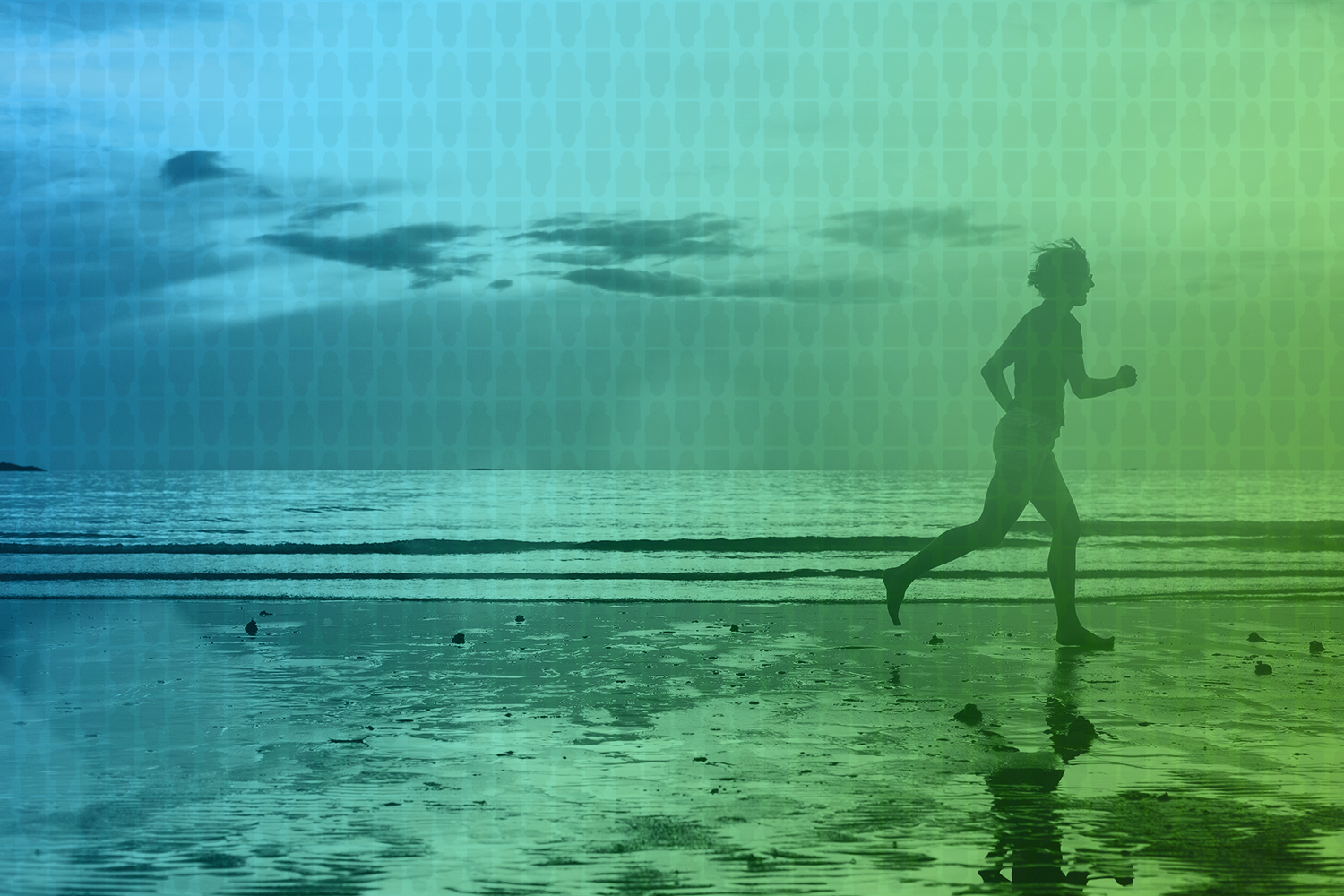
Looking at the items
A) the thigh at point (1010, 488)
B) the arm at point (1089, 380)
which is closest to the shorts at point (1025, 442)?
the thigh at point (1010, 488)

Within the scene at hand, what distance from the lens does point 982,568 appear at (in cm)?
1680

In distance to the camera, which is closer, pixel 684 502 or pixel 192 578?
pixel 192 578

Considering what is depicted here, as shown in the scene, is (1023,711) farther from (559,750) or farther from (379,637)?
(379,637)

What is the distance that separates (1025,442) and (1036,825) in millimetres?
5004

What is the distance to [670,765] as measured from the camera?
15.5ft

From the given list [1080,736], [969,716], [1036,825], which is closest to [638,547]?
[969,716]

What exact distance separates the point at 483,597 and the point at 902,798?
8913 mm

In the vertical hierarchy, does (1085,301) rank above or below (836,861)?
above

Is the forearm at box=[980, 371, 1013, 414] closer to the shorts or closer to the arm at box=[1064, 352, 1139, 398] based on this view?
the shorts

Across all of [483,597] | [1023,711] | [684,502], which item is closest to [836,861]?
[1023,711]

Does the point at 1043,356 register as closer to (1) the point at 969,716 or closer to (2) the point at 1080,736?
(1) the point at 969,716

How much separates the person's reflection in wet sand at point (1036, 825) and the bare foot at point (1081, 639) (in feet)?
9.80

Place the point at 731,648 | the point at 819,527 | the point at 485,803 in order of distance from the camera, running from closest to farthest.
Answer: the point at 485,803 < the point at 731,648 < the point at 819,527

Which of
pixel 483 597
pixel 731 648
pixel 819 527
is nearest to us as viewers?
pixel 731 648
